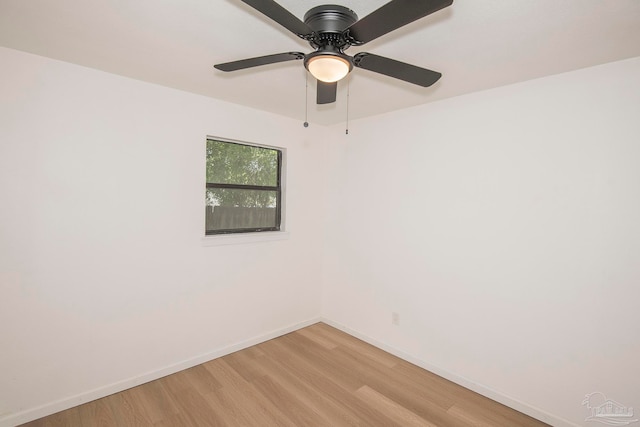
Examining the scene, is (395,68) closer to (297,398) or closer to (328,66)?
(328,66)

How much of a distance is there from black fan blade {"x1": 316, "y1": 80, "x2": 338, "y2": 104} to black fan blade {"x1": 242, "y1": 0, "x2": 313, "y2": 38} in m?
0.38

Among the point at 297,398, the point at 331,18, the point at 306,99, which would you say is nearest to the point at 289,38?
the point at 331,18

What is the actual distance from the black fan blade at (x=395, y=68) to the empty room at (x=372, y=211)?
0.01 meters

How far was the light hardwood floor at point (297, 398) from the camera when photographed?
2.12m

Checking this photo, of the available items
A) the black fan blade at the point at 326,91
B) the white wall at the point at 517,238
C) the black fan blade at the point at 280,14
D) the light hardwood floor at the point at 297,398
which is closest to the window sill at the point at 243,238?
the white wall at the point at 517,238

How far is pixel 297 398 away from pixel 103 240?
1.93 metres

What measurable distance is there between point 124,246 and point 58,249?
39cm

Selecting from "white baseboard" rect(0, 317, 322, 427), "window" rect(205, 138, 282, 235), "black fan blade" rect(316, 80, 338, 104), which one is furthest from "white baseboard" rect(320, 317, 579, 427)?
"black fan blade" rect(316, 80, 338, 104)

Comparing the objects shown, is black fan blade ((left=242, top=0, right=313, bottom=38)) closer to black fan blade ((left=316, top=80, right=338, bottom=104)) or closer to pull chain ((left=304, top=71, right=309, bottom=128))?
black fan blade ((left=316, top=80, right=338, bottom=104))

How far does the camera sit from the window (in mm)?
2961

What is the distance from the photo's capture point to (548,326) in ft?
7.07

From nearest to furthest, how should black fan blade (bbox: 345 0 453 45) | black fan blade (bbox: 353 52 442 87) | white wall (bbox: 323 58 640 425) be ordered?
black fan blade (bbox: 345 0 453 45) → black fan blade (bbox: 353 52 442 87) → white wall (bbox: 323 58 640 425)

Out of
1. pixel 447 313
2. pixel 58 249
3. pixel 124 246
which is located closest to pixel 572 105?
pixel 447 313

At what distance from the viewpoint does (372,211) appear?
10.7 ft
